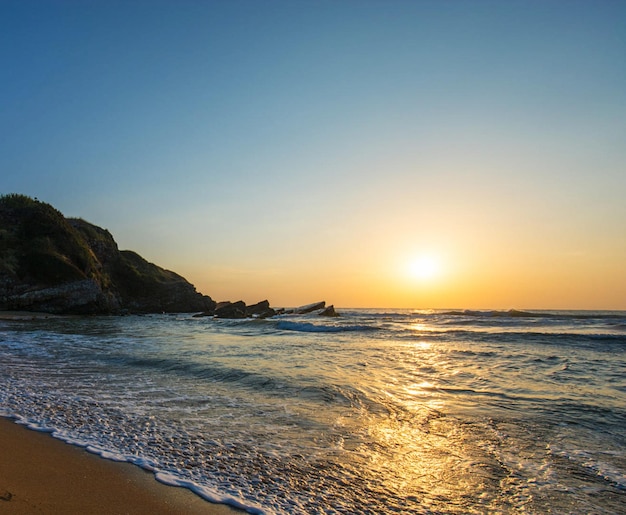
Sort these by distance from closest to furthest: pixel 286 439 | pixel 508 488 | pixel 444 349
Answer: pixel 508 488, pixel 286 439, pixel 444 349

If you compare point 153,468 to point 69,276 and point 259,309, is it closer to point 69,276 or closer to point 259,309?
point 69,276

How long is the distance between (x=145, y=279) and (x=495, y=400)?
62037 millimetres

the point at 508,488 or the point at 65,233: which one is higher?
the point at 65,233

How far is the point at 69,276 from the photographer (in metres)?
40.9

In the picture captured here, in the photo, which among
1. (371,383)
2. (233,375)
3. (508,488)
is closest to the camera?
(508,488)

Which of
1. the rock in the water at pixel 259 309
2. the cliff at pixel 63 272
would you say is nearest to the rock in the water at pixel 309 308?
the rock in the water at pixel 259 309

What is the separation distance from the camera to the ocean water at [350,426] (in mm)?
3744

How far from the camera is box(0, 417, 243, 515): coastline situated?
10.6 feet

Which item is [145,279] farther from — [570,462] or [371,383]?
[570,462]

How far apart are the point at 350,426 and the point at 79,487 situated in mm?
3518

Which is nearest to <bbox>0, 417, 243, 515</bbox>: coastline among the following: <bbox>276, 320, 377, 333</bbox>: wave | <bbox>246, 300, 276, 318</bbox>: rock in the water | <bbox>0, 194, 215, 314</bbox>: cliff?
<bbox>276, 320, 377, 333</bbox>: wave

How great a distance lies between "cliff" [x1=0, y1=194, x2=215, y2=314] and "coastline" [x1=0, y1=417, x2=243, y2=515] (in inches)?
1614

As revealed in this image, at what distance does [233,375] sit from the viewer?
9930 mm

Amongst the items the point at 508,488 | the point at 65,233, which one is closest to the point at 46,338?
the point at 508,488
